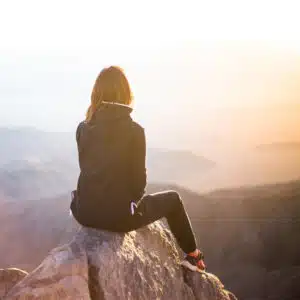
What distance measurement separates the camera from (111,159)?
3971mm

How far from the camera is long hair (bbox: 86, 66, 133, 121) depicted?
13.0ft

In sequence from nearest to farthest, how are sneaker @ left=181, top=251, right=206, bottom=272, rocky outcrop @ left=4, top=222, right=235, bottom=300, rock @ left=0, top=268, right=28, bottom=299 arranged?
1. rocky outcrop @ left=4, top=222, right=235, bottom=300
2. sneaker @ left=181, top=251, right=206, bottom=272
3. rock @ left=0, top=268, right=28, bottom=299

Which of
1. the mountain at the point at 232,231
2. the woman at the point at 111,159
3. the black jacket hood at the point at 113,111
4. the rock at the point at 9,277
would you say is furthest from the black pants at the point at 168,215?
the mountain at the point at 232,231

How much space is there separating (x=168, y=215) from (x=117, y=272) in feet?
2.65

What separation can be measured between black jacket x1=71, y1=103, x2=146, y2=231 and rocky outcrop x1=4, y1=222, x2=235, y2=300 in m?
0.17

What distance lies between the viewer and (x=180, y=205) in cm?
454

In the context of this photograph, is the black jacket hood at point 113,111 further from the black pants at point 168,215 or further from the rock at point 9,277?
the rock at point 9,277

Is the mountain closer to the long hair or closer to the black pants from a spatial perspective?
the black pants

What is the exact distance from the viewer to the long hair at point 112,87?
397cm

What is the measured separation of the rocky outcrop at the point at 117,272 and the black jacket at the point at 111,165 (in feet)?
0.56

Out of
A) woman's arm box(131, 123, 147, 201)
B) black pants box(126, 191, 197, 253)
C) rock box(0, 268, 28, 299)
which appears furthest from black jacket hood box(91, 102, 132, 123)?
rock box(0, 268, 28, 299)

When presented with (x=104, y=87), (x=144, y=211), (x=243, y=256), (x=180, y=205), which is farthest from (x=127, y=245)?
(x=243, y=256)

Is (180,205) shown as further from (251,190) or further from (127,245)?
(251,190)

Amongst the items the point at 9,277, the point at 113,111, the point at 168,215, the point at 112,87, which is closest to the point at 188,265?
the point at 168,215
